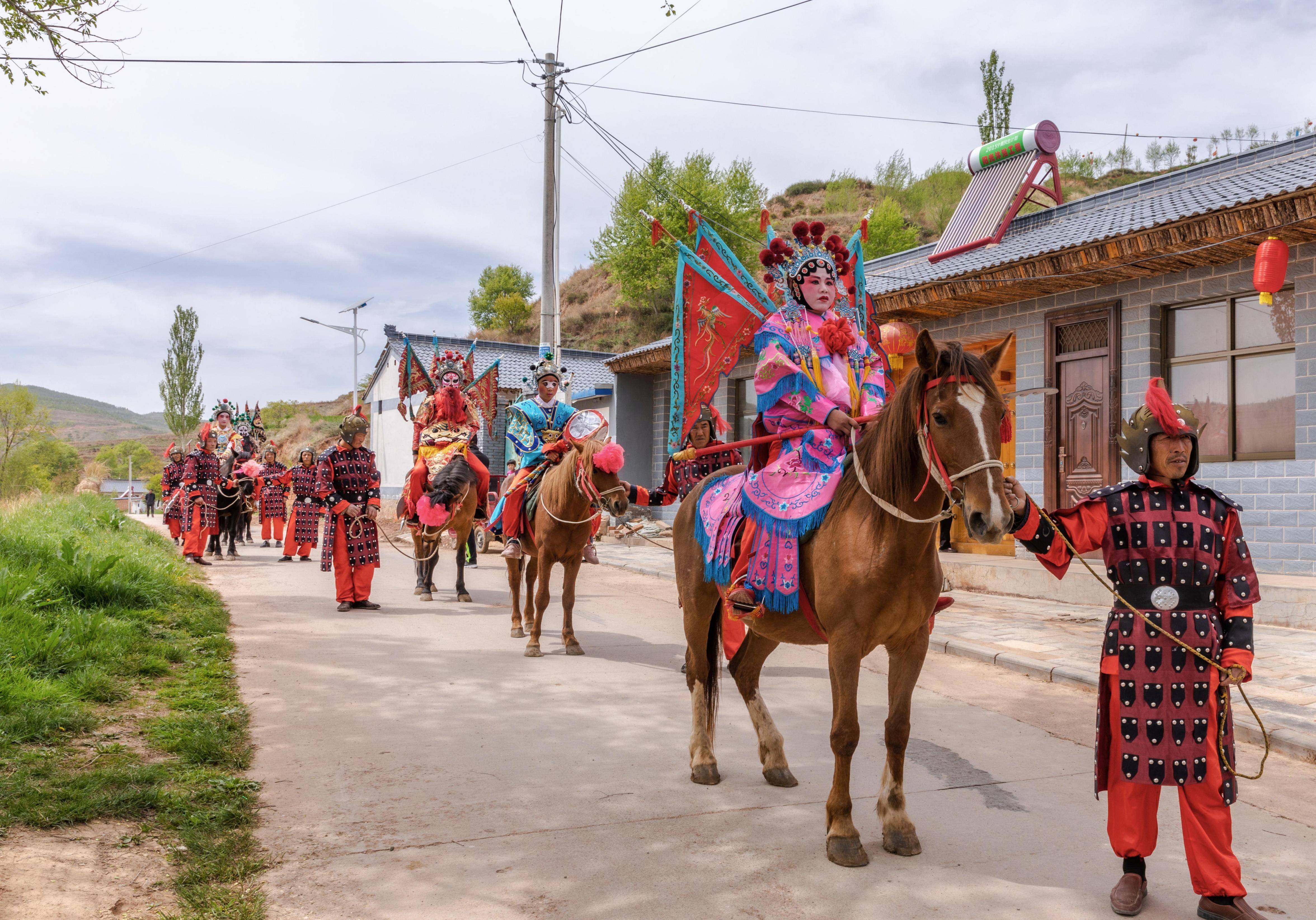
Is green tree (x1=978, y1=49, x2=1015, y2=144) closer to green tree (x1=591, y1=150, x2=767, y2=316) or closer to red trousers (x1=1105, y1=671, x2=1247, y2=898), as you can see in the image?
green tree (x1=591, y1=150, x2=767, y2=316)

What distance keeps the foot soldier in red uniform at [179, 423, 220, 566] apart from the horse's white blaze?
14934 mm

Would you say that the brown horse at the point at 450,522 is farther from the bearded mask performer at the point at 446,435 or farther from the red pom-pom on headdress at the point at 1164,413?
the red pom-pom on headdress at the point at 1164,413

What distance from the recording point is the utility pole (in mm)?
15875

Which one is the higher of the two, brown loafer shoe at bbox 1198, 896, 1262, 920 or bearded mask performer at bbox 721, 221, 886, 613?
bearded mask performer at bbox 721, 221, 886, 613

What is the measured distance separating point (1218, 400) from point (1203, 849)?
9.13 meters

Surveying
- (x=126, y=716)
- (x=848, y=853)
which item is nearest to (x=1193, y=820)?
(x=848, y=853)

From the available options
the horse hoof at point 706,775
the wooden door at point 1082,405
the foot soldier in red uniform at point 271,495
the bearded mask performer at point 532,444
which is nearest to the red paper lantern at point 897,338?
the wooden door at point 1082,405

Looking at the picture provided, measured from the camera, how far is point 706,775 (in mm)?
4480

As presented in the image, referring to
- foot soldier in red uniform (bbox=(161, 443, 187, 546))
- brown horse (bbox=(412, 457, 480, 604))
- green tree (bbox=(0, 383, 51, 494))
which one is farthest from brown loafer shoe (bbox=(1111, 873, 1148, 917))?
green tree (bbox=(0, 383, 51, 494))

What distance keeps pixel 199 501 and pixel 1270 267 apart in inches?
618

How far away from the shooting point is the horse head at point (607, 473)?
7223mm

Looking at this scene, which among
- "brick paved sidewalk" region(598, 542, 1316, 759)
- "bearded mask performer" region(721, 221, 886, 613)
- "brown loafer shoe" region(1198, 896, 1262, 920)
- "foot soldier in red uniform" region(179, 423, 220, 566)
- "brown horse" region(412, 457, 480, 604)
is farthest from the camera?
"foot soldier in red uniform" region(179, 423, 220, 566)

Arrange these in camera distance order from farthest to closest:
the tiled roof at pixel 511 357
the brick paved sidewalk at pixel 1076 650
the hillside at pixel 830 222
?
the hillside at pixel 830 222 < the tiled roof at pixel 511 357 < the brick paved sidewalk at pixel 1076 650

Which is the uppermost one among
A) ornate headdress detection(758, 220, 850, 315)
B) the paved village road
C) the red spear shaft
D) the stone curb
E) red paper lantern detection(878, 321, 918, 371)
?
red paper lantern detection(878, 321, 918, 371)
